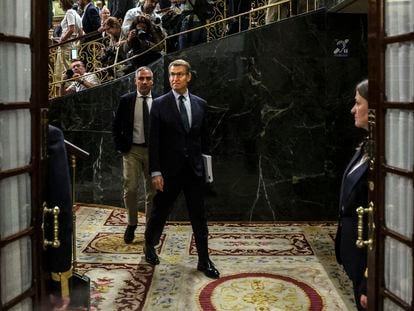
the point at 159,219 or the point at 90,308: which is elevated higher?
the point at 159,219

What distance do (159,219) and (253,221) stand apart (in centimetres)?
224

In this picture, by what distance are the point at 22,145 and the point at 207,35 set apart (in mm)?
5786

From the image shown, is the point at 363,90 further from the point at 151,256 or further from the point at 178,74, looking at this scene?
the point at 151,256

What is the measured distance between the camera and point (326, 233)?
672 cm

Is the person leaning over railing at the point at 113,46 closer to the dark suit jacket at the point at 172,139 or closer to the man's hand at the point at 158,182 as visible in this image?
the dark suit jacket at the point at 172,139

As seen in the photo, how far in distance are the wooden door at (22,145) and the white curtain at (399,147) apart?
1341mm

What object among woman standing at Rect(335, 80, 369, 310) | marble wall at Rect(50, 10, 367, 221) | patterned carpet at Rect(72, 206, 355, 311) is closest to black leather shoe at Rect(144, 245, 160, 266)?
patterned carpet at Rect(72, 206, 355, 311)

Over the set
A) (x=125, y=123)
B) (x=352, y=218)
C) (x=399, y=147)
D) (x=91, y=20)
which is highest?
(x=91, y=20)

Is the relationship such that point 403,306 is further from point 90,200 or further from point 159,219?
point 90,200

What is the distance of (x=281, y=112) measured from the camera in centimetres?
721

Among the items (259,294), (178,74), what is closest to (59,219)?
(259,294)

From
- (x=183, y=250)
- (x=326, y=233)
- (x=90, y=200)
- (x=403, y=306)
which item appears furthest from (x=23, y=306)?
(x=90, y=200)

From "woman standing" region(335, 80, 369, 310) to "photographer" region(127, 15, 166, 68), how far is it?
5.26 metres

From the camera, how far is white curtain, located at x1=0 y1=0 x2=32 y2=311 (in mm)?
2152
